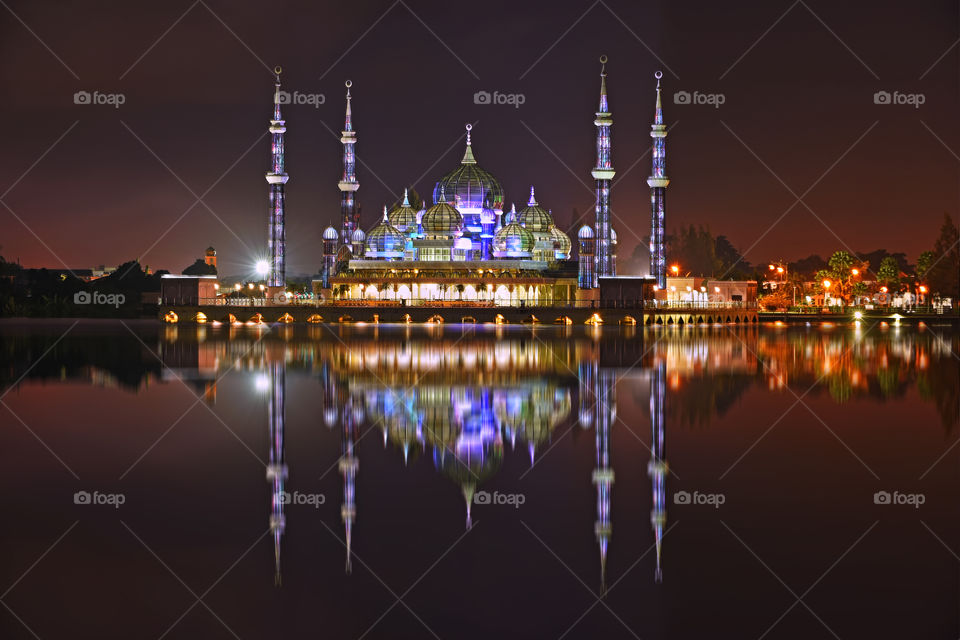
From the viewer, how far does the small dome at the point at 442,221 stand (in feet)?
304

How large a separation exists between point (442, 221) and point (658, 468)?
77677mm

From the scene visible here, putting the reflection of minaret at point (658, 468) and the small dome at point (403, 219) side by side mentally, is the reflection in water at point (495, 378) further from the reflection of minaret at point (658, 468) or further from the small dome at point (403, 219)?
the small dome at point (403, 219)

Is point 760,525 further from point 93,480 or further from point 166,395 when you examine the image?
point 166,395

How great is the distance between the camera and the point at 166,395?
25906mm

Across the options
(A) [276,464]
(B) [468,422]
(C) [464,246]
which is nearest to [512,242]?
(C) [464,246]

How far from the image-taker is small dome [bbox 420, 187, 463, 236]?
304ft

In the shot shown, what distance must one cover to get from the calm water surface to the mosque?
60.3 m

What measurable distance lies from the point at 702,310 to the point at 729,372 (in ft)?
162

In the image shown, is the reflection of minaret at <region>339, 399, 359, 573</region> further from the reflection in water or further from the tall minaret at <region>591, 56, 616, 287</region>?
the tall minaret at <region>591, 56, 616, 287</region>

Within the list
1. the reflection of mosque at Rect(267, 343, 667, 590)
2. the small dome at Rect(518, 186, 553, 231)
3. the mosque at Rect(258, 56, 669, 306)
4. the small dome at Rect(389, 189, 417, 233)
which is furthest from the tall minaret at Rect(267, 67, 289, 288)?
the reflection of mosque at Rect(267, 343, 667, 590)

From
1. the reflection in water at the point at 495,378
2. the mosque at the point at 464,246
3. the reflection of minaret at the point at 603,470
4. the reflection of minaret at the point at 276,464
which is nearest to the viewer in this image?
the reflection of minaret at the point at 603,470

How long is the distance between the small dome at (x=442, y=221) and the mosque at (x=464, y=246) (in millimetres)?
84

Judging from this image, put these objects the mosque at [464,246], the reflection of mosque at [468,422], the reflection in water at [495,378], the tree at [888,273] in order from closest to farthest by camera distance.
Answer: the reflection of mosque at [468,422]
the reflection in water at [495,378]
the mosque at [464,246]
the tree at [888,273]

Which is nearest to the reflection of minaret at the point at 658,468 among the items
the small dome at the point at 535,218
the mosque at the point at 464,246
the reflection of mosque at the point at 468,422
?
the reflection of mosque at the point at 468,422
